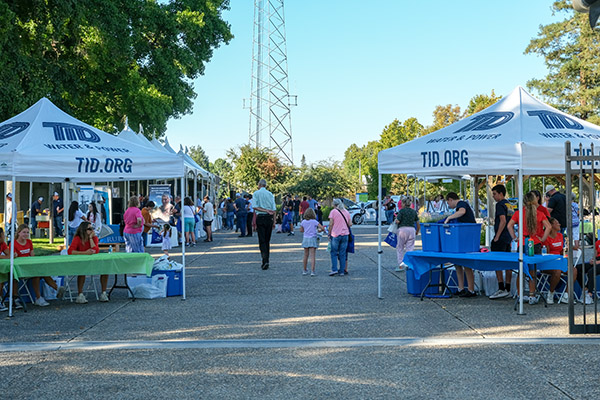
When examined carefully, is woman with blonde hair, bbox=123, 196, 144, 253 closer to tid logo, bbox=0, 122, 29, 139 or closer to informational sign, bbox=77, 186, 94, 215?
tid logo, bbox=0, 122, 29, 139

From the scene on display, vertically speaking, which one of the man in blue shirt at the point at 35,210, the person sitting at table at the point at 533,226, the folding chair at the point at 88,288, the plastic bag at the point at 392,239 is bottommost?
the folding chair at the point at 88,288

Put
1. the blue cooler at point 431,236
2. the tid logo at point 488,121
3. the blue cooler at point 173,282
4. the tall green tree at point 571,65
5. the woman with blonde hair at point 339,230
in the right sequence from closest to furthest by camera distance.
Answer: the tid logo at point 488,121, the blue cooler at point 431,236, the blue cooler at point 173,282, the woman with blonde hair at point 339,230, the tall green tree at point 571,65

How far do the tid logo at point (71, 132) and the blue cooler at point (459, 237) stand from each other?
5.99 metres

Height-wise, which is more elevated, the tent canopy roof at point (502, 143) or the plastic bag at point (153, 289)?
the tent canopy roof at point (502, 143)

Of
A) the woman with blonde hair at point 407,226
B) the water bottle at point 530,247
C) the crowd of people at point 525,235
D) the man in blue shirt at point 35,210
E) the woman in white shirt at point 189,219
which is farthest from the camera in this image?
the man in blue shirt at point 35,210

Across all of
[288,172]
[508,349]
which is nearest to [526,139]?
[508,349]

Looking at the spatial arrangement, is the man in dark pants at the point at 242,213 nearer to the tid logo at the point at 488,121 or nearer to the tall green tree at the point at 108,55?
the tall green tree at the point at 108,55

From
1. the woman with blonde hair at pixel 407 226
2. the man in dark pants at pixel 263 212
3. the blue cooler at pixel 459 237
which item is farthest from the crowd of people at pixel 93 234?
the woman with blonde hair at pixel 407 226

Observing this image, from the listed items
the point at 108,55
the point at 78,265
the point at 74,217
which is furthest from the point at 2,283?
the point at 108,55

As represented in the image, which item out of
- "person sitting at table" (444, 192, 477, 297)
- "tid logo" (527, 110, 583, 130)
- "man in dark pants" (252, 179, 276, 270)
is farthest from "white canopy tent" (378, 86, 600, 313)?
"man in dark pants" (252, 179, 276, 270)

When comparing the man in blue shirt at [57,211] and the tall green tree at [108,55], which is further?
the man in blue shirt at [57,211]

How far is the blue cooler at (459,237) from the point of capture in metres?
11.2

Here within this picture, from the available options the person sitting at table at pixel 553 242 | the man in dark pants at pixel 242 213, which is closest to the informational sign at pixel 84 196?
the man in dark pants at pixel 242 213

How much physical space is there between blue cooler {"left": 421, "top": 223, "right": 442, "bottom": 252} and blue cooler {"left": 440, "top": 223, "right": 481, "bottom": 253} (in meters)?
0.09
